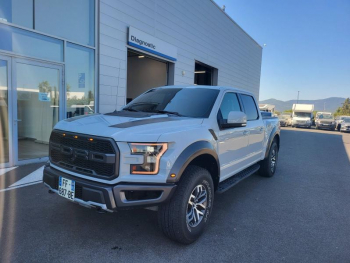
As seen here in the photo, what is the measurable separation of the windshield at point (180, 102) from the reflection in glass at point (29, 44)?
3.81 m

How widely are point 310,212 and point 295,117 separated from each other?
90.4 feet

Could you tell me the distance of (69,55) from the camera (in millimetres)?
7480

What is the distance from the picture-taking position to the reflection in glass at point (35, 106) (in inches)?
256

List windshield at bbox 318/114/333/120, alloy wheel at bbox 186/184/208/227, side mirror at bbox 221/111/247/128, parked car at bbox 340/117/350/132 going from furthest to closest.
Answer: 1. windshield at bbox 318/114/333/120
2. parked car at bbox 340/117/350/132
3. side mirror at bbox 221/111/247/128
4. alloy wheel at bbox 186/184/208/227

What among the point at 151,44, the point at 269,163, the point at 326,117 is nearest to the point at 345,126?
the point at 326,117

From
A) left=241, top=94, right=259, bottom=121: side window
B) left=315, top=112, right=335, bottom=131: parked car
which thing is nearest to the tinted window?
left=241, top=94, right=259, bottom=121: side window

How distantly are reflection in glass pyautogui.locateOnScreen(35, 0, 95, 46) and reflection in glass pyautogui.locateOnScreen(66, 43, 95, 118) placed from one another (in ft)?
1.16

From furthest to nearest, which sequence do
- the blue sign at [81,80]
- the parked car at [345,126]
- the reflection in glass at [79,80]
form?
the parked car at [345,126]
the blue sign at [81,80]
the reflection in glass at [79,80]

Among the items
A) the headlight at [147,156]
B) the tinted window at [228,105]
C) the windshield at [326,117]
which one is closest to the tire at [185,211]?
the headlight at [147,156]

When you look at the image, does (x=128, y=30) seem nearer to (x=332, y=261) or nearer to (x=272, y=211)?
(x=272, y=211)

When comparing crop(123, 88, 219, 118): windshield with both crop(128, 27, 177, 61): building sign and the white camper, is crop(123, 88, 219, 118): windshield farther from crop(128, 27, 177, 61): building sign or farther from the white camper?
the white camper

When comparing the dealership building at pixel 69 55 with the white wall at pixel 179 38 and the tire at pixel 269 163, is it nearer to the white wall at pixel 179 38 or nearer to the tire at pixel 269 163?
the white wall at pixel 179 38

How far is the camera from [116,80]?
9000mm

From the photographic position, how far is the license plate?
278cm
